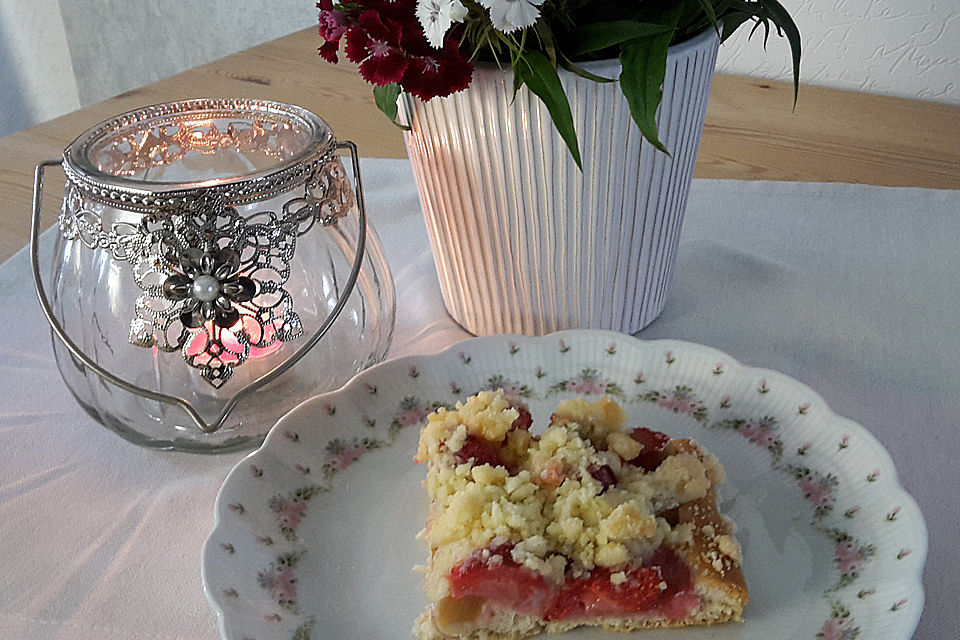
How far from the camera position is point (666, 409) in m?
0.55

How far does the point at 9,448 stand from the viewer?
58 cm

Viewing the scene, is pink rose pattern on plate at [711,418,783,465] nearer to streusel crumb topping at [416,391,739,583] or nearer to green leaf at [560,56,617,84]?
streusel crumb topping at [416,391,739,583]

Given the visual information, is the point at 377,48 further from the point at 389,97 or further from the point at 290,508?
the point at 290,508

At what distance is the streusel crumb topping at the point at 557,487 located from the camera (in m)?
0.42

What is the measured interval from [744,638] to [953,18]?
0.82 m

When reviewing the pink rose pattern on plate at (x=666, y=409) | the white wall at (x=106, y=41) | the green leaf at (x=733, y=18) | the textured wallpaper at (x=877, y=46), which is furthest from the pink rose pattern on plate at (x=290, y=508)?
the white wall at (x=106, y=41)

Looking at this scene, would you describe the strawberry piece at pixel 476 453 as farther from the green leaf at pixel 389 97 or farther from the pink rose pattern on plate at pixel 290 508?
the green leaf at pixel 389 97

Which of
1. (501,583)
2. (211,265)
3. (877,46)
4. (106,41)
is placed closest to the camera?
(501,583)

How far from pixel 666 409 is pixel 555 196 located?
152 mm

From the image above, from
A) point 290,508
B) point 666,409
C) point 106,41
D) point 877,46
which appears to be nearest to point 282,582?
point 290,508

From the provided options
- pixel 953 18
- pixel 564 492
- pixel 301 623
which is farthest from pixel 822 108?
pixel 301 623

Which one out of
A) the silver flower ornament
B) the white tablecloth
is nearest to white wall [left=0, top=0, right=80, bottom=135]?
the white tablecloth

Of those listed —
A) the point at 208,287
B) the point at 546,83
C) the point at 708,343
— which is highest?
the point at 546,83

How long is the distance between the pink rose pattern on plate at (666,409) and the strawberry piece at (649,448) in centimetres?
6
